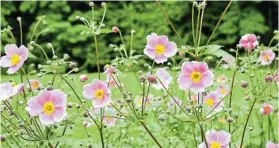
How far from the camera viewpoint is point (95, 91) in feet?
4.31

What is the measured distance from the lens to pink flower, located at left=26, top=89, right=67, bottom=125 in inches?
49.2

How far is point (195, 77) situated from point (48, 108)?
0.29 metres

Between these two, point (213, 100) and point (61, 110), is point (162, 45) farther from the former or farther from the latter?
point (213, 100)

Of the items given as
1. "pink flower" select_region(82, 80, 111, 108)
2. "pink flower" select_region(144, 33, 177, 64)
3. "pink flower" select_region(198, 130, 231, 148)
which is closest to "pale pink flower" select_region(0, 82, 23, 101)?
"pink flower" select_region(82, 80, 111, 108)

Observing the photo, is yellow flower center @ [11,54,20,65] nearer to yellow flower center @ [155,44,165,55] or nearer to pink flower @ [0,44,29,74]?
pink flower @ [0,44,29,74]

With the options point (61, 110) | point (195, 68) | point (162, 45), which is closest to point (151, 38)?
point (162, 45)

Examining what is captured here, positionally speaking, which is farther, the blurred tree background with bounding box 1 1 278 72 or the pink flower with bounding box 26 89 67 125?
the blurred tree background with bounding box 1 1 278 72

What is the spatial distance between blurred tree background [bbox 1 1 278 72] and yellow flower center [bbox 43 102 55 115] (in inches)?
240

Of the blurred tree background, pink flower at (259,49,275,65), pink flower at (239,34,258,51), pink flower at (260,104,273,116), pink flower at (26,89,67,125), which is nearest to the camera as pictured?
pink flower at (26,89,67,125)

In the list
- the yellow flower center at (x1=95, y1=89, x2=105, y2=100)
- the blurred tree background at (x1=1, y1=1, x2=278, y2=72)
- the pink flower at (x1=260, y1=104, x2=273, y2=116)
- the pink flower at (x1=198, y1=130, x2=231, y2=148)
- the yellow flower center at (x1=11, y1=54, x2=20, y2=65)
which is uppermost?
the yellow flower center at (x1=11, y1=54, x2=20, y2=65)

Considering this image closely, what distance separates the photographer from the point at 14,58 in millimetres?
1332

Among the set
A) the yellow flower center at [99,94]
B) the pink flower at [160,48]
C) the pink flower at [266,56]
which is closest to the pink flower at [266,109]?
the pink flower at [266,56]

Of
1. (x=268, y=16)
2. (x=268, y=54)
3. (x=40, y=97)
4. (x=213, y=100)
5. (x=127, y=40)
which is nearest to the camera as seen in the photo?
(x=40, y=97)

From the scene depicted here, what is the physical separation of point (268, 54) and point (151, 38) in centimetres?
71
